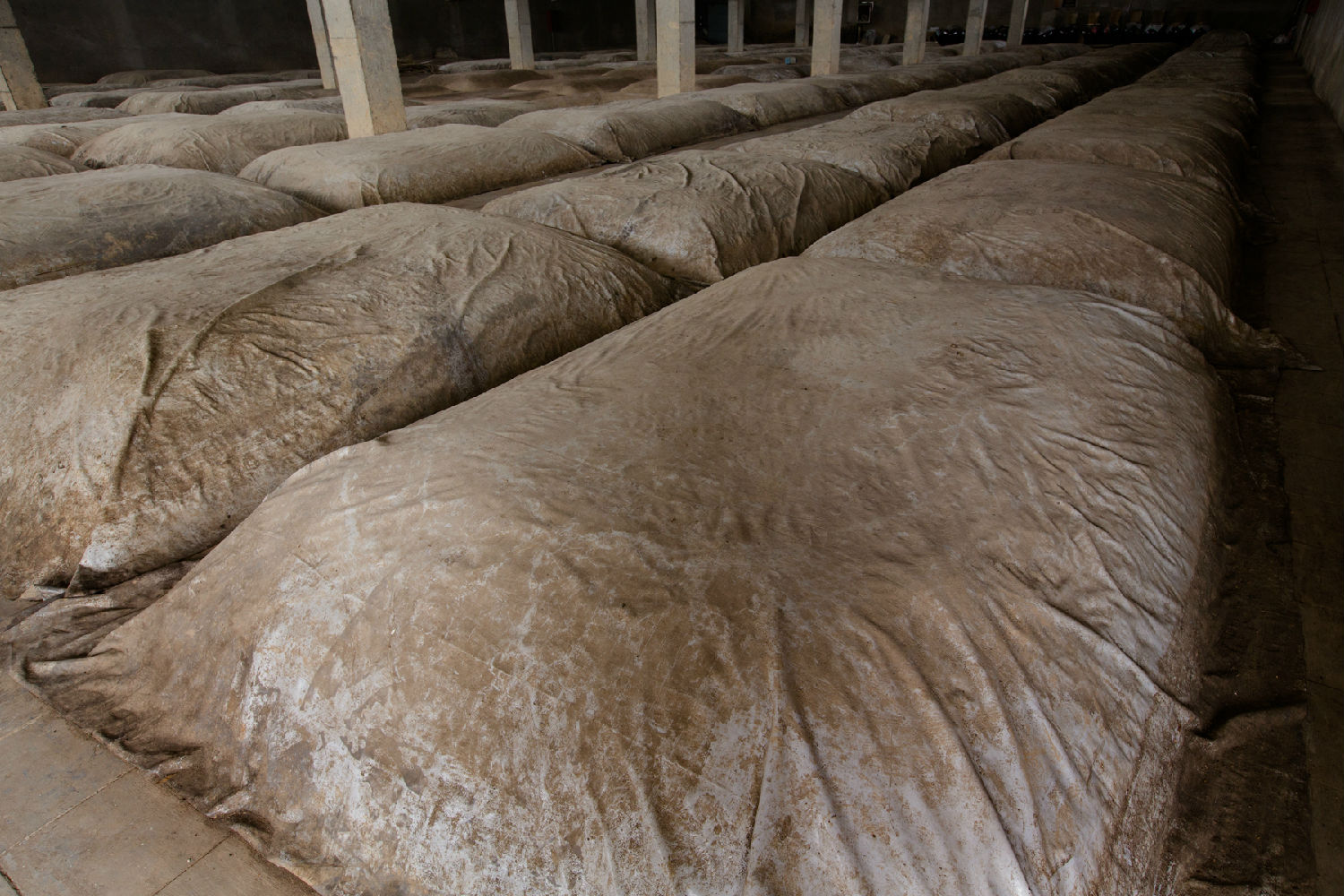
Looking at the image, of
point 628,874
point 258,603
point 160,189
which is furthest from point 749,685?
point 160,189

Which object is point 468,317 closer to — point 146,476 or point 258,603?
point 146,476

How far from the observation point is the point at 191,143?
12.5ft

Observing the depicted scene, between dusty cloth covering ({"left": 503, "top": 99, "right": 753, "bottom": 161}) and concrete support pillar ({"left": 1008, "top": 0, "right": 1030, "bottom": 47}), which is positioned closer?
dusty cloth covering ({"left": 503, "top": 99, "right": 753, "bottom": 161})

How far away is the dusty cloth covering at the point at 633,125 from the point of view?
393 centimetres

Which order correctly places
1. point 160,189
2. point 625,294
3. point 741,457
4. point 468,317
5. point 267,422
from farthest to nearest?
point 160,189 < point 625,294 < point 468,317 < point 267,422 < point 741,457

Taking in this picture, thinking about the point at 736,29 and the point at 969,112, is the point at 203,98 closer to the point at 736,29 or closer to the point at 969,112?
the point at 969,112

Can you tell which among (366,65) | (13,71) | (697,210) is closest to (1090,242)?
(697,210)

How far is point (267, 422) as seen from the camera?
1516 mm

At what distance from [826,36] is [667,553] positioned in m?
8.63

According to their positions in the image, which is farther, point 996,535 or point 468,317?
point 468,317

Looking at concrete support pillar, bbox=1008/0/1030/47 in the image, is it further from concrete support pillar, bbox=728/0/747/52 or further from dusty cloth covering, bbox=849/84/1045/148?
dusty cloth covering, bbox=849/84/1045/148

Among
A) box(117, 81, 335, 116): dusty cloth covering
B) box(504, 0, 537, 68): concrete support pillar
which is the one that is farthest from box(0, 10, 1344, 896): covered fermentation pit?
box(504, 0, 537, 68): concrete support pillar

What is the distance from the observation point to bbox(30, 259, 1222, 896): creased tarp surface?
2.51 feet

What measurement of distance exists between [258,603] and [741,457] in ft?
2.49
